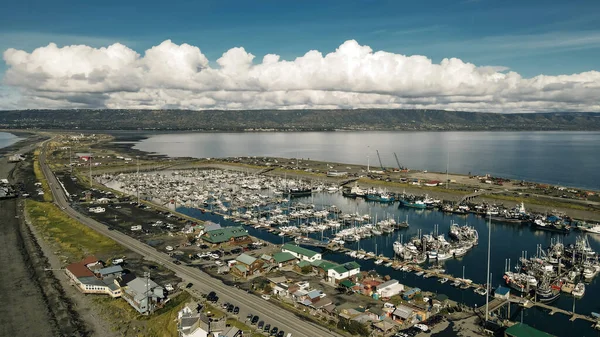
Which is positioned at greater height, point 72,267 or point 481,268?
point 72,267

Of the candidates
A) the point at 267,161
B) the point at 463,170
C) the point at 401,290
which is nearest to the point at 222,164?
the point at 267,161

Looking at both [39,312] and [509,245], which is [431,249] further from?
[39,312]

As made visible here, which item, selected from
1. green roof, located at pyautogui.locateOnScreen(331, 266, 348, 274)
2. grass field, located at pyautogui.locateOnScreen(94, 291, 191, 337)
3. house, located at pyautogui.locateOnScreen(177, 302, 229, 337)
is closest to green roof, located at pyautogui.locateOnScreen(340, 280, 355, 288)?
green roof, located at pyautogui.locateOnScreen(331, 266, 348, 274)

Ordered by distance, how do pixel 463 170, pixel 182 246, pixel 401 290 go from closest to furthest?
pixel 401 290
pixel 182 246
pixel 463 170

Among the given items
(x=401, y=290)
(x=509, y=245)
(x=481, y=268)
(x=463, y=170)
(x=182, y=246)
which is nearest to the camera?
(x=401, y=290)

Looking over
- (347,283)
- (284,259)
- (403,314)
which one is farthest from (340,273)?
(403,314)

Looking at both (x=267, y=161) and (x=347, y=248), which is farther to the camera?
(x=267, y=161)
